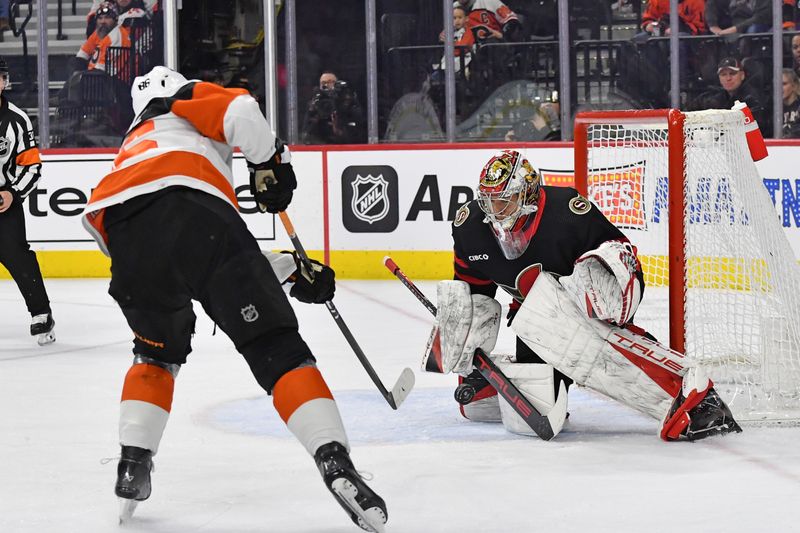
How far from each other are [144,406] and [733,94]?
5.22 m

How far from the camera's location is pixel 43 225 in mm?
7250

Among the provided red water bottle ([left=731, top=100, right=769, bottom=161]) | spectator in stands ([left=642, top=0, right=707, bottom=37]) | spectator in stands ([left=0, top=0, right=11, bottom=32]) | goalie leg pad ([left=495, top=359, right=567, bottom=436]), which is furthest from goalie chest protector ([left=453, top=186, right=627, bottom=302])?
spectator in stands ([left=0, top=0, right=11, bottom=32])

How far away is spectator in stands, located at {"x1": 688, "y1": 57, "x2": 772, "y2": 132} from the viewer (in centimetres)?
685

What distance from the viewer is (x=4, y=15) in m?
7.95

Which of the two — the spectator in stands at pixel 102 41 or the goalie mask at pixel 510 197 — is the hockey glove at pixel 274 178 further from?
the spectator in stands at pixel 102 41

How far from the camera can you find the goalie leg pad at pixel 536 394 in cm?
302

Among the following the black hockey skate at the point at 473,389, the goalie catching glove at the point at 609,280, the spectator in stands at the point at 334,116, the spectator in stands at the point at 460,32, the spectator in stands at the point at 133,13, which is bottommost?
the black hockey skate at the point at 473,389

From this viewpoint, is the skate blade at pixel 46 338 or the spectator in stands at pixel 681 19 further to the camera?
the spectator in stands at pixel 681 19

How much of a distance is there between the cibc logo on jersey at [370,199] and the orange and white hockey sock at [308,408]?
A: 4643 mm

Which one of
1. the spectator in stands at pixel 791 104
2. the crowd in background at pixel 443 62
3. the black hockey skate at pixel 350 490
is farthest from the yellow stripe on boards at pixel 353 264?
the black hockey skate at pixel 350 490

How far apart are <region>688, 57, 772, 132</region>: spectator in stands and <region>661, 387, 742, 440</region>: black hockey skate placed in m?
4.19

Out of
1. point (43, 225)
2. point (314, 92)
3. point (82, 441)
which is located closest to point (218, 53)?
point (314, 92)

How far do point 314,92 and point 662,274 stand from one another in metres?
3.47

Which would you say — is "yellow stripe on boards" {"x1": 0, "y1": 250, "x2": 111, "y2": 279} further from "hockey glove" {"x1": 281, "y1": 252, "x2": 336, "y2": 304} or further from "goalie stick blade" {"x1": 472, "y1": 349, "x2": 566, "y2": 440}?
"hockey glove" {"x1": 281, "y1": 252, "x2": 336, "y2": 304}
